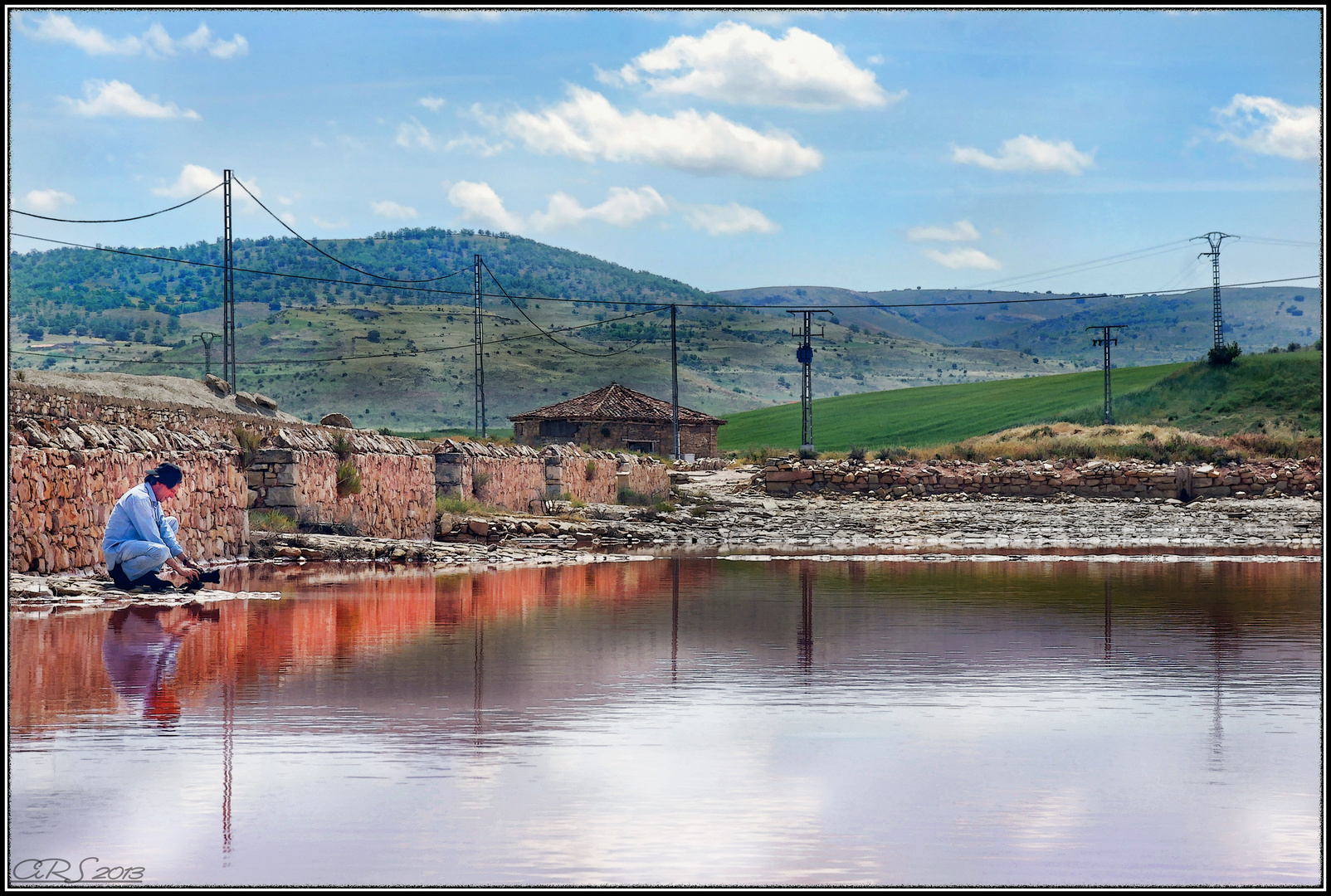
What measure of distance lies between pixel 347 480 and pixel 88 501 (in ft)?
20.9

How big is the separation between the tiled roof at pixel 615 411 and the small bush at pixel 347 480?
1733 inches

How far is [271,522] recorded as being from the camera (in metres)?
19.1

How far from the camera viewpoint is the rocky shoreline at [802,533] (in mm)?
18438

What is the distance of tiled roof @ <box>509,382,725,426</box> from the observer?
66062 mm

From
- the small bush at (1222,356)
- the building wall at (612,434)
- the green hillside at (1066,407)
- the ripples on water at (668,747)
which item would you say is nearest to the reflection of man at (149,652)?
the ripples on water at (668,747)

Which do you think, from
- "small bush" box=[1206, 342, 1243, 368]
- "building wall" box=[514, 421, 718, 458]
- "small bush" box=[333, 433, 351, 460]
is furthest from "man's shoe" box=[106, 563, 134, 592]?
"small bush" box=[1206, 342, 1243, 368]

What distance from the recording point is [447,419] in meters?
120

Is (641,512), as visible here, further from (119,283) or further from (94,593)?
(119,283)

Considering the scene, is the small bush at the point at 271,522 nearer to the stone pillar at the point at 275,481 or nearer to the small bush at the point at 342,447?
the stone pillar at the point at 275,481

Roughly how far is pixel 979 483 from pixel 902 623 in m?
27.5

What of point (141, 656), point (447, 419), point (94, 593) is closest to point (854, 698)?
point (141, 656)

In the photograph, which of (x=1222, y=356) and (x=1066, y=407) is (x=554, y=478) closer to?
(x=1222, y=356)

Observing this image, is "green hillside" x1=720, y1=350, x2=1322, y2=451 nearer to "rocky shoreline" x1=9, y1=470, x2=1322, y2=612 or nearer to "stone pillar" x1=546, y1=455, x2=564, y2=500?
"rocky shoreline" x1=9, y1=470, x2=1322, y2=612

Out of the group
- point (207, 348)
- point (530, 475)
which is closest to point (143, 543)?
point (530, 475)
